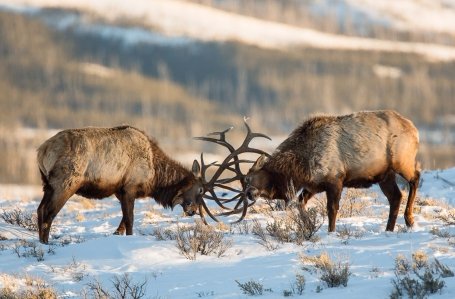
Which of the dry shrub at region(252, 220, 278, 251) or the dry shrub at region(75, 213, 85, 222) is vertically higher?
the dry shrub at region(252, 220, 278, 251)

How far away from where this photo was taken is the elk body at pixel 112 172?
1318cm

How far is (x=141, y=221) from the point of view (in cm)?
1558

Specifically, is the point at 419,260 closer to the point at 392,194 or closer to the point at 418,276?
the point at 418,276

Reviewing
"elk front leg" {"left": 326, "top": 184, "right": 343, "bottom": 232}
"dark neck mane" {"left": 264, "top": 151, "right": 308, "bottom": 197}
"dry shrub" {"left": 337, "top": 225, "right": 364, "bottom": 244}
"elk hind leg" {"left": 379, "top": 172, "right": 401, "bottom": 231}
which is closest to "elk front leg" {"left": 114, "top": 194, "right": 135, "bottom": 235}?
"dark neck mane" {"left": 264, "top": 151, "right": 308, "bottom": 197}

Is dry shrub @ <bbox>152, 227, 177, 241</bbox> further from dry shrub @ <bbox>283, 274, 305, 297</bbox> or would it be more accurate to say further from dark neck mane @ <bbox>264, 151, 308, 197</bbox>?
dry shrub @ <bbox>283, 274, 305, 297</bbox>

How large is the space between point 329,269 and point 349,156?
4400 millimetres

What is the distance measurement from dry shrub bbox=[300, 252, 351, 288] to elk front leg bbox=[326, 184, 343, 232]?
2.90 m

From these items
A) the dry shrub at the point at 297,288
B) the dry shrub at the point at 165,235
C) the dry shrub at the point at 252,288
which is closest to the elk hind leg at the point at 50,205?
the dry shrub at the point at 165,235

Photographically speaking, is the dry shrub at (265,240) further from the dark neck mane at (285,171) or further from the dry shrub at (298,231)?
the dark neck mane at (285,171)

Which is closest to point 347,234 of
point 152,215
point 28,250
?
point 28,250

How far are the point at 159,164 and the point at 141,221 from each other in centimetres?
136

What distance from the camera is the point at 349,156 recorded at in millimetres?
13133

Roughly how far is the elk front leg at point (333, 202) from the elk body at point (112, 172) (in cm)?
302

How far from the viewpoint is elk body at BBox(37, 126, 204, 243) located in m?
13.2
